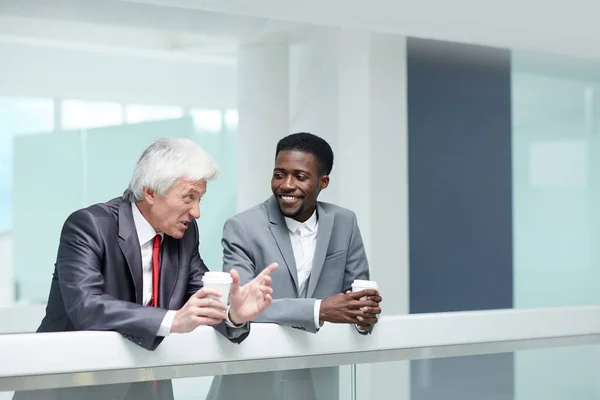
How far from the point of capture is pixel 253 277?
7.82 ft

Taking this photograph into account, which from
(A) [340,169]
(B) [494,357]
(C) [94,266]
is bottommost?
(B) [494,357]

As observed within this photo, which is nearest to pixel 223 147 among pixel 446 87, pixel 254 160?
pixel 254 160

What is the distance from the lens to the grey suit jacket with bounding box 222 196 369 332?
2.42 m

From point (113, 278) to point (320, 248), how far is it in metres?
0.72

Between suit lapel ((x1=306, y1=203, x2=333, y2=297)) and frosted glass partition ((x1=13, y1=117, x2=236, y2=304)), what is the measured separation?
459 centimetres

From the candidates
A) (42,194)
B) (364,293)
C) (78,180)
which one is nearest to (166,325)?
(364,293)

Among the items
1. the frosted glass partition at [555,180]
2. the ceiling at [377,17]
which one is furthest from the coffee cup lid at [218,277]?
the frosted glass partition at [555,180]

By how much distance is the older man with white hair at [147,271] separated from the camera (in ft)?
6.02

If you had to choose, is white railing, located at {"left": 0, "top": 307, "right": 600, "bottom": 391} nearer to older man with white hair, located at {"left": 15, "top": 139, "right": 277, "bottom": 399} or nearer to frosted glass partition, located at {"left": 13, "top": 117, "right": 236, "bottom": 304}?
older man with white hair, located at {"left": 15, "top": 139, "right": 277, "bottom": 399}

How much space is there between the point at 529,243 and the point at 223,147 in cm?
339

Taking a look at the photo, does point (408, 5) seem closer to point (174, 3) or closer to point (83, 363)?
point (174, 3)

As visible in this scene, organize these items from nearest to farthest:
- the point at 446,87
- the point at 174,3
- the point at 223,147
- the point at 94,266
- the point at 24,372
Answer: the point at 24,372 → the point at 94,266 → the point at 174,3 → the point at 446,87 → the point at 223,147

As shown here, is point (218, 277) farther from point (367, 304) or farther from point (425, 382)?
point (425, 382)

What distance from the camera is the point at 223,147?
7891mm
